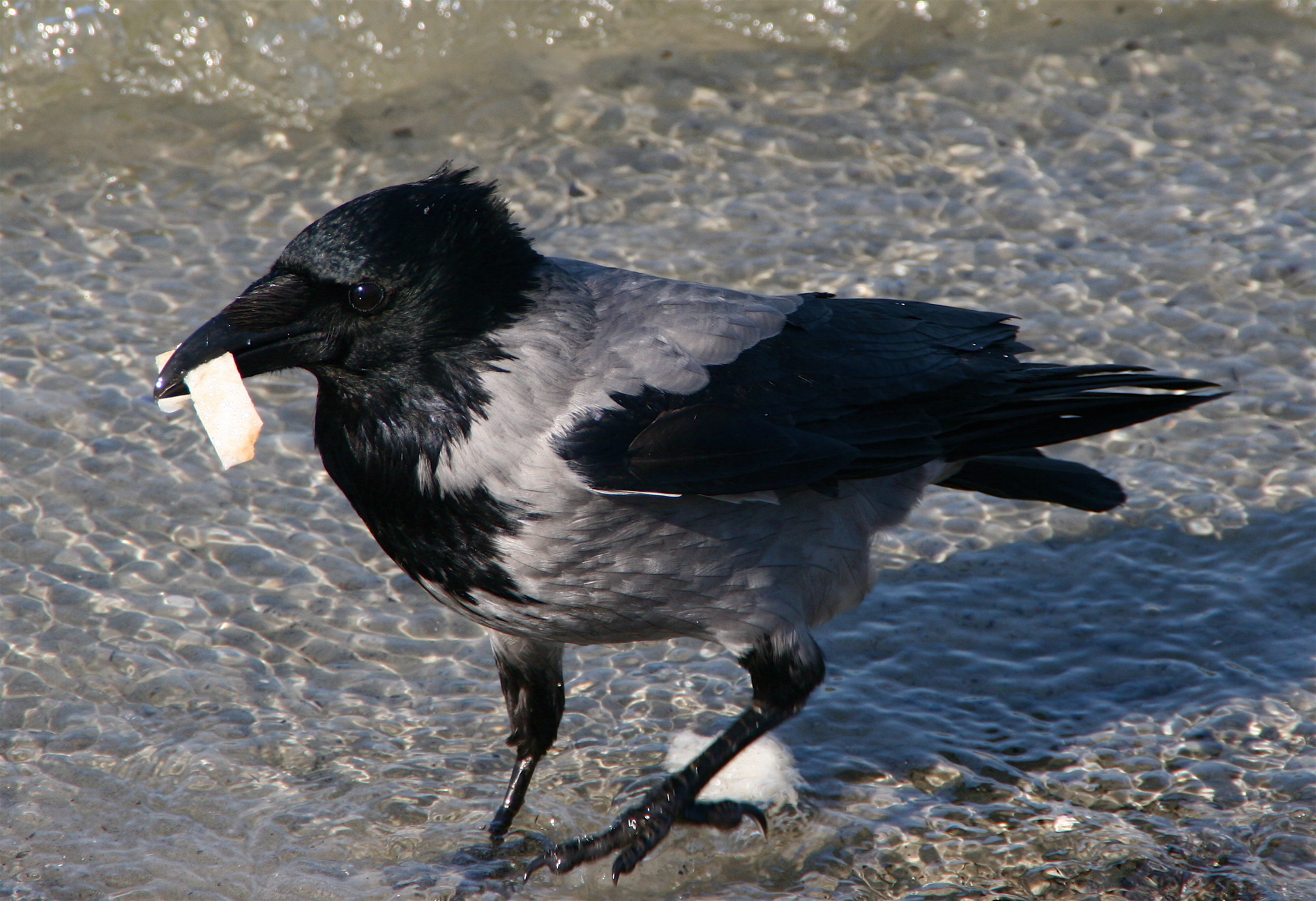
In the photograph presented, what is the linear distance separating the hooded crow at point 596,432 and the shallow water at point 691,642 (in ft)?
1.83

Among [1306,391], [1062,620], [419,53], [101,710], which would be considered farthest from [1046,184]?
[101,710]

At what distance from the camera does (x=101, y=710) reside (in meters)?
3.89

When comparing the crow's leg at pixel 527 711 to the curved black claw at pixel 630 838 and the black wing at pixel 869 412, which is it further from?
the black wing at pixel 869 412

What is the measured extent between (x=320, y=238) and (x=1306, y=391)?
12.4 ft

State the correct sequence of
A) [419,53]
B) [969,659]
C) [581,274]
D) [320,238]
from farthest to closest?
[419,53]
[969,659]
[581,274]
[320,238]

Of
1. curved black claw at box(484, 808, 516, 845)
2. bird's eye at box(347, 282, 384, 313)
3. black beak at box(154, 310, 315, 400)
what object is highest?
bird's eye at box(347, 282, 384, 313)

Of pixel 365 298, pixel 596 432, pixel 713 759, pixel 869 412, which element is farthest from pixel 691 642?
pixel 365 298

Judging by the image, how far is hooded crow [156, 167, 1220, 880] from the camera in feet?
10.0

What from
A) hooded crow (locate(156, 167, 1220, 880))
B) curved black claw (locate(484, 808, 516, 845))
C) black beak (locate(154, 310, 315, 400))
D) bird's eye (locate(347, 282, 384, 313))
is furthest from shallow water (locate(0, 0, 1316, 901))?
bird's eye (locate(347, 282, 384, 313))

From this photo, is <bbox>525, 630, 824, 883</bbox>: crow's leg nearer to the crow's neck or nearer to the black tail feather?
the crow's neck

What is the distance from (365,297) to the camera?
3029 millimetres

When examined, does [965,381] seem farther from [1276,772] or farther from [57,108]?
[57,108]

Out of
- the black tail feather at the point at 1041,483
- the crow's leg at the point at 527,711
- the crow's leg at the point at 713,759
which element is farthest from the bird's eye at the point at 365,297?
the black tail feather at the point at 1041,483

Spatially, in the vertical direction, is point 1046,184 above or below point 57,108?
below
